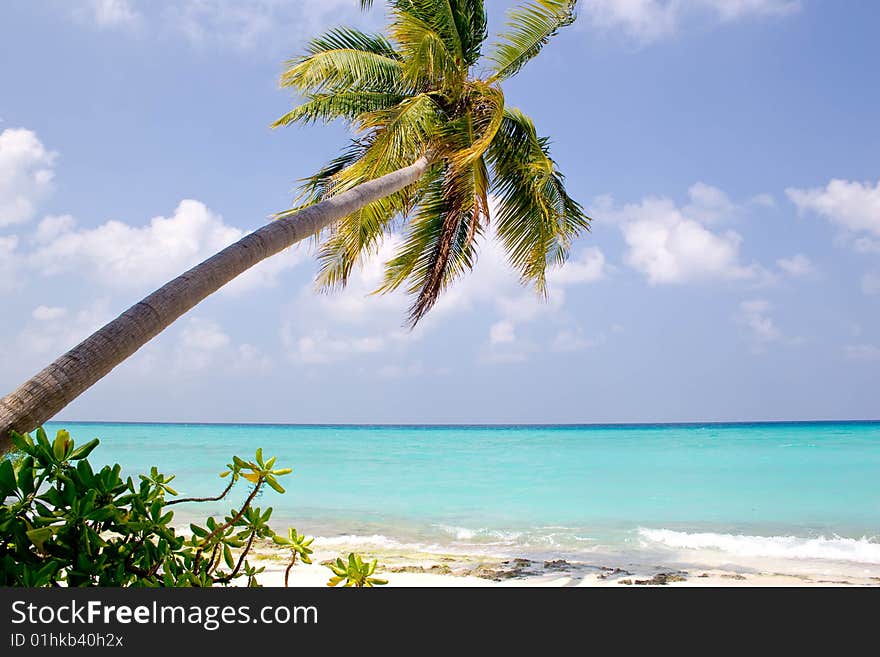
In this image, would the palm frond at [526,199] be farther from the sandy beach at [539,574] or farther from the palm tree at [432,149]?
the sandy beach at [539,574]

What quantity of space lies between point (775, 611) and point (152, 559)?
69.6 inches

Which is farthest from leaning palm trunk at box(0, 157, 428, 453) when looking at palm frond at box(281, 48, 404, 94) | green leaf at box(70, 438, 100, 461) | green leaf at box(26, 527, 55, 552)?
palm frond at box(281, 48, 404, 94)

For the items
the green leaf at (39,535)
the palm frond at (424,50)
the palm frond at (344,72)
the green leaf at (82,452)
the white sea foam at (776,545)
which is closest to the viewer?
the green leaf at (39,535)

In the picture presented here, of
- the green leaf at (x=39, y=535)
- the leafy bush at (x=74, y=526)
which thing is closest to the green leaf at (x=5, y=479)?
the leafy bush at (x=74, y=526)

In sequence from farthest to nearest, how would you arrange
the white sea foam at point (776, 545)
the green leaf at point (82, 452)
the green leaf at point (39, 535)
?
the white sea foam at point (776, 545)
the green leaf at point (82, 452)
the green leaf at point (39, 535)

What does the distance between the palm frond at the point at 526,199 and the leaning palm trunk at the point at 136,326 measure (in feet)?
16.1

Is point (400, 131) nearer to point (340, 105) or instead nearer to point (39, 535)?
point (340, 105)

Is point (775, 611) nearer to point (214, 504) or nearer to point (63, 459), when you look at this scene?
point (63, 459)

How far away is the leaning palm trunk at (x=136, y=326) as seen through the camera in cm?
251

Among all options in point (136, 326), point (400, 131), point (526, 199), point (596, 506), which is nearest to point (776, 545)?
point (596, 506)

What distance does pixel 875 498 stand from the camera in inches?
623

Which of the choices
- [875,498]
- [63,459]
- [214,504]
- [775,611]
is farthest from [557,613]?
[875,498]

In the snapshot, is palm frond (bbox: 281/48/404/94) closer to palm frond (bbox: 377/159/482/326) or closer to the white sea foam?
palm frond (bbox: 377/159/482/326)

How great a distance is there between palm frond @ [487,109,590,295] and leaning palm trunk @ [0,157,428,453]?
4.92m
